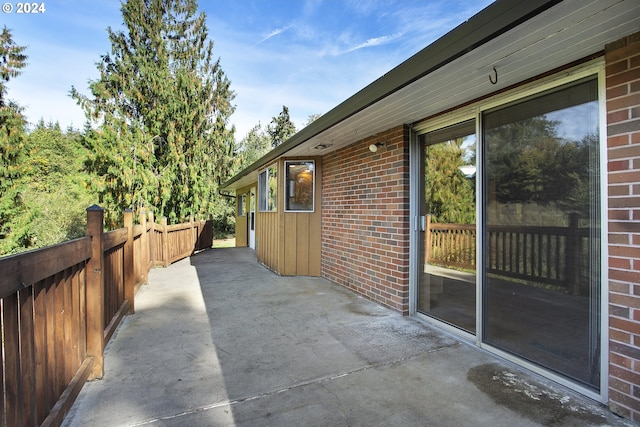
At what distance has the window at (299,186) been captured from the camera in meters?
6.34

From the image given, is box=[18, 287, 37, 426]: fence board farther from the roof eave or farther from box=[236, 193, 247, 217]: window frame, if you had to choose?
box=[236, 193, 247, 217]: window frame

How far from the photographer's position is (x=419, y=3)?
7.69 metres

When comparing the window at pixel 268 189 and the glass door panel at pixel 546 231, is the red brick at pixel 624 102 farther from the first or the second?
the window at pixel 268 189

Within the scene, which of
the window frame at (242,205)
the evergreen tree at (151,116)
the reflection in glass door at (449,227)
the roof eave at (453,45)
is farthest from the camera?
the window frame at (242,205)

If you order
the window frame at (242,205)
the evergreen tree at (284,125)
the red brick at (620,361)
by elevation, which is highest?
the evergreen tree at (284,125)

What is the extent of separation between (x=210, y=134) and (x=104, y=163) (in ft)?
18.4

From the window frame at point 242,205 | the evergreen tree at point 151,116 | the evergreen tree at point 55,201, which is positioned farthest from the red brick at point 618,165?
the evergreen tree at point 55,201

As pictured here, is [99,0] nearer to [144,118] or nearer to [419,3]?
[144,118]

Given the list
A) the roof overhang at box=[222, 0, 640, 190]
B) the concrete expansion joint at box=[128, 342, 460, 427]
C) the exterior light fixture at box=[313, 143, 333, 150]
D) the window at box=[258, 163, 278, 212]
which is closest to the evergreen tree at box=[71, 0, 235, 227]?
the window at box=[258, 163, 278, 212]


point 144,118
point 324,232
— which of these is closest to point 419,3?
point 324,232

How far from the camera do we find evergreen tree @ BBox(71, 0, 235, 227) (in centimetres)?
1112

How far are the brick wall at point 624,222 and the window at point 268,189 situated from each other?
5368 mm

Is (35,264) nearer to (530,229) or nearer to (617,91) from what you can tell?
(530,229)

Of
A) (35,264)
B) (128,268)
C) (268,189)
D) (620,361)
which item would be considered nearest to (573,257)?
(620,361)
